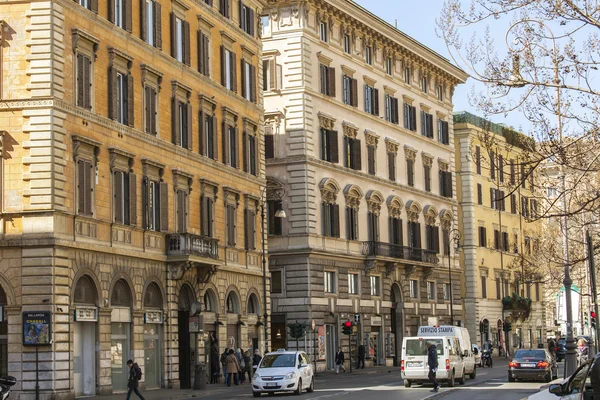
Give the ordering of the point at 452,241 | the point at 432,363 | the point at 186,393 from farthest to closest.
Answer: the point at 452,241 < the point at 186,393 < the point at 432,363

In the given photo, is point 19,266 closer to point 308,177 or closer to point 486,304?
point 308,177

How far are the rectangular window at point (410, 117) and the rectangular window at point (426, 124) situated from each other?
1.81 meters

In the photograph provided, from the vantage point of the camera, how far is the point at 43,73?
4062cm

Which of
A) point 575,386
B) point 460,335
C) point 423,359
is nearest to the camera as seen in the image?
point 575,386

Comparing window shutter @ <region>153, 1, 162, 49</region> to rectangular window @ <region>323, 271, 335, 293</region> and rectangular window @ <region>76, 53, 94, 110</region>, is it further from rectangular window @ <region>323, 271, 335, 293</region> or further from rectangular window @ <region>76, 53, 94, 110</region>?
rectangular window @ <region>323, 271, 335, 293</region>

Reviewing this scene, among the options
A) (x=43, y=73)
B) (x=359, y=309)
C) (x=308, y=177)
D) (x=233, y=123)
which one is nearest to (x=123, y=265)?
(x=43, y=73)

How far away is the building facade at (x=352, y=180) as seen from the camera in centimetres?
6631

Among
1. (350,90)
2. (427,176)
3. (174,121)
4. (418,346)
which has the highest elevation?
(350,90)

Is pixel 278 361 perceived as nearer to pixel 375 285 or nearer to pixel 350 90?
pixel 375 285

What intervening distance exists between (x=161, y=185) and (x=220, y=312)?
307 inches

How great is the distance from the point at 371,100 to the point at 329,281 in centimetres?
1327

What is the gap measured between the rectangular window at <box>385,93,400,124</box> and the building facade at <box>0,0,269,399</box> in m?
20.1

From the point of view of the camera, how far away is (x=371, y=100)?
7562 centimetres

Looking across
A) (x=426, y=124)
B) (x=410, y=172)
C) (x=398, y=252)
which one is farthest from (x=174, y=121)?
(x=426, y=124)
